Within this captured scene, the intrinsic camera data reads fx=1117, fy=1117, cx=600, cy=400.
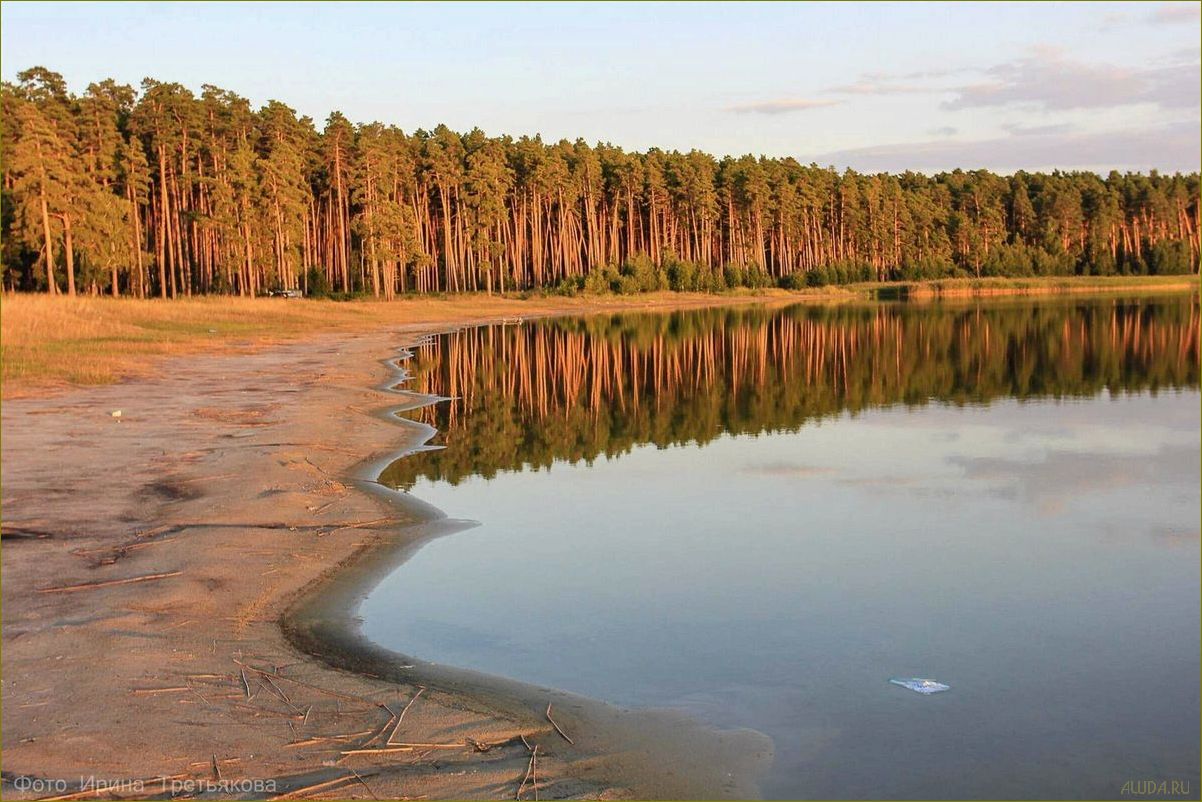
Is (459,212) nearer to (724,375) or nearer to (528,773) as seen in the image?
(724,375)

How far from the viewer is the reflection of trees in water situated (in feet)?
83.9

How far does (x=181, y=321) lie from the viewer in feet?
164

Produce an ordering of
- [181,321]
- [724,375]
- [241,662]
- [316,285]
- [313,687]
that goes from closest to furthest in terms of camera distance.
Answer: [313,687], [241,662], [724,375], [181,321], [316,285]

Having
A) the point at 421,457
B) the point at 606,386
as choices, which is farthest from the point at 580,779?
the point at 606,386

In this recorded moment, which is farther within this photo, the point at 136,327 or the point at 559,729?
the point at 136,327

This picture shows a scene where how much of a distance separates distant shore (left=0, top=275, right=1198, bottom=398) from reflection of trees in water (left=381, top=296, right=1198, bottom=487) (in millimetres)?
8014

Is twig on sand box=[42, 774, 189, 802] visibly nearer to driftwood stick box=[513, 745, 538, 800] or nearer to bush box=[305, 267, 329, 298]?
driftwood stick box=[513, 745, 538, 800]

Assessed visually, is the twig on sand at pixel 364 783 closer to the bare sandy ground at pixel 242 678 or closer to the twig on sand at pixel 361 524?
the bare sandy ground at pixel 242 678

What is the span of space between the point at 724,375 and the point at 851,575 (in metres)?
26.0

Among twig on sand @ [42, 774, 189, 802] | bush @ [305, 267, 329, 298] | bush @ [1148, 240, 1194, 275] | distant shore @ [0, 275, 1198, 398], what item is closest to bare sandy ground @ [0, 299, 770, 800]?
twig on sand @ [42, 774, 189, 802]

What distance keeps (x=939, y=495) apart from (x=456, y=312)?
2803 inches

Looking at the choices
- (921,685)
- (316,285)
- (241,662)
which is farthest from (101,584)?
(316,285)

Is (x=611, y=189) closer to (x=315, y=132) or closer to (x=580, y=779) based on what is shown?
(x=315, y=132)

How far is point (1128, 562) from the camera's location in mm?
13102
